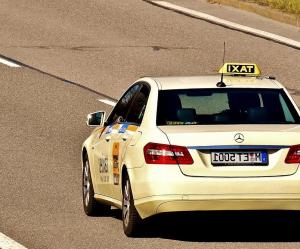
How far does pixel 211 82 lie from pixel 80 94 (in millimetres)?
10683

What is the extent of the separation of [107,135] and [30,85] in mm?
10950

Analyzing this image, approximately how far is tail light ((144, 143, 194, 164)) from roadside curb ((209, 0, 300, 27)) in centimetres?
1584

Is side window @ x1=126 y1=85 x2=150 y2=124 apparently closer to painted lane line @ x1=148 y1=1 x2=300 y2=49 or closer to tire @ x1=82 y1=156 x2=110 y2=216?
tire @ x1=82 y1=156 x2=110 y2=216

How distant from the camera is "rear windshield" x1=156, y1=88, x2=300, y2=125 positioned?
42.3ft

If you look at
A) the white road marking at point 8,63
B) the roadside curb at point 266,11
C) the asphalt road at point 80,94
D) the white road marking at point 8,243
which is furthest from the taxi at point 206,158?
the roadside curb at point 266,11

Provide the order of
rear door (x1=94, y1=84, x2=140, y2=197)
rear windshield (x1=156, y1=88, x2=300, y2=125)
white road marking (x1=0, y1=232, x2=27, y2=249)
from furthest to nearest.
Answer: rear door (x1=94, y1=84, x2=140, y2=197)
rear windshield (x1=156, y1=88, x2=300, y2=125)
white road marking (x1=0, y1=232, x2=27, y2=249)

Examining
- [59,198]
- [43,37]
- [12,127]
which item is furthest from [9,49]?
[59,198]

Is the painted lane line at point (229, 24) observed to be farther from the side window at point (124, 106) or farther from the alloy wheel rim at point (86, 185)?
the side window at point (124, 106)

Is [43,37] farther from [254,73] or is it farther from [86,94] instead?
[254,73]

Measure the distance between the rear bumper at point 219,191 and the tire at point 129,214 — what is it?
38 cm

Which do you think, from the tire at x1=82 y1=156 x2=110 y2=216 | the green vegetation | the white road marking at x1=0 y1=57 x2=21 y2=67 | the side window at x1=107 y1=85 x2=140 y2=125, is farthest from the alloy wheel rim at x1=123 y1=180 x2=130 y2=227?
the green vegetation

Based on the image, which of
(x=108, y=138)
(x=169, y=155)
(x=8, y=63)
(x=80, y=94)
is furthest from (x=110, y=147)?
(x=8, y=63)

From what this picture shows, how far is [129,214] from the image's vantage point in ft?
42.0

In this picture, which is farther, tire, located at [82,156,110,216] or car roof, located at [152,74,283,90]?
tire, located at [82,156,110,216]
